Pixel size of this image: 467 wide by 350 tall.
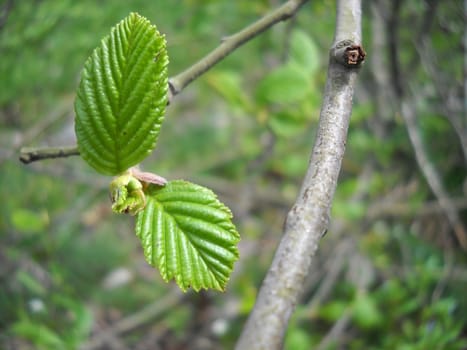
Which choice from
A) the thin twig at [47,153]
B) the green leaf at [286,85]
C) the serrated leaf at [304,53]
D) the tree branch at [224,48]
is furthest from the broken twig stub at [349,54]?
the serrated leaf at [304,53]

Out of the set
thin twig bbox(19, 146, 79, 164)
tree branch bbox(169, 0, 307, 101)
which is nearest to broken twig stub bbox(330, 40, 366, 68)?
tree branch bbox(169, 0, 307, 101)

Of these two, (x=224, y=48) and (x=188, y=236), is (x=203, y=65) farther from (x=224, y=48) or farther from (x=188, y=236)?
(x=188, y=236)

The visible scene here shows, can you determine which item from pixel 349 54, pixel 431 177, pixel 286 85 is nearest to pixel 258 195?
pixel 431 177

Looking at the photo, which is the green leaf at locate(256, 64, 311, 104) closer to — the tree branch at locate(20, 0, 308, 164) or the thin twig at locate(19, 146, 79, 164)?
the tree branch at locate(20, 0, 308, 164)

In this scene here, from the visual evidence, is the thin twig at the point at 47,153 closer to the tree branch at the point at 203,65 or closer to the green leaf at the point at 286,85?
the tree branch at the point at 203,65

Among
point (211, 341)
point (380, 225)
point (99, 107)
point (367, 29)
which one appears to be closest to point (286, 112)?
point (367, 29)

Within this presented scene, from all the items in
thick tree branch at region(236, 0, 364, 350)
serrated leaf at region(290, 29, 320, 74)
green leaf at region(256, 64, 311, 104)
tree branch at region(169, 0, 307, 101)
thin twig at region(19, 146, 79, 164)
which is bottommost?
thick tree branch at region(236, 0, 364, 350)

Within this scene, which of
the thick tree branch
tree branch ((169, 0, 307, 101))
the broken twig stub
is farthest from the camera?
tree branch ((169, 0, 307, 101))
